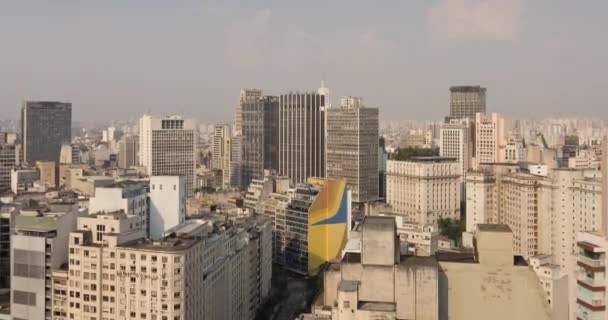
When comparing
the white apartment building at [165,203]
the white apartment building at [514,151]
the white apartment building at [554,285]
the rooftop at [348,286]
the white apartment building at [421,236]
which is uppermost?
the white apartment building at [514,151]

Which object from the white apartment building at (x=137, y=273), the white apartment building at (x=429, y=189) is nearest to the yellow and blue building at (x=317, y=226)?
the white apartment building at (x=137, y=273)

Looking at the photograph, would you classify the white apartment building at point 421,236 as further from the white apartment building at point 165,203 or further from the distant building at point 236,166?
the distant building at point 236,166

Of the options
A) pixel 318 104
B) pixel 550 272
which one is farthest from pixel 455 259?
pixel 318 104

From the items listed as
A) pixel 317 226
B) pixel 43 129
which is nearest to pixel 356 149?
pixel 317 226

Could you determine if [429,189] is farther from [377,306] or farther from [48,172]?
[48,172]

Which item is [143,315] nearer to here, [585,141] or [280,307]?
[280,307]

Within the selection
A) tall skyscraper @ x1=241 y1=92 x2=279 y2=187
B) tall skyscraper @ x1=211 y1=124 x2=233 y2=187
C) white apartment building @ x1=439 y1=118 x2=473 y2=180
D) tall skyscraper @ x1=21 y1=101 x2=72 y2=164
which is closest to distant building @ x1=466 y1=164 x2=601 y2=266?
white apartment building @ x1=439 y1=118 x2=473 y2=180
